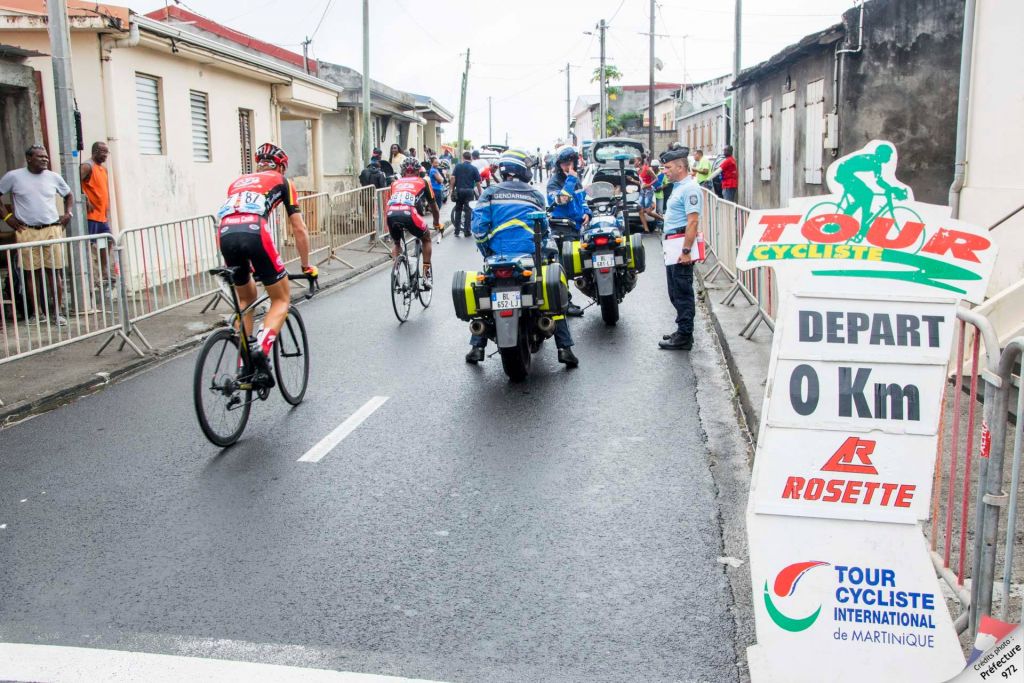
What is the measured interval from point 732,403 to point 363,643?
15.5 ft

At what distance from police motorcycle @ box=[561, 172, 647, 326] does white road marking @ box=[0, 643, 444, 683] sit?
7.82 meters

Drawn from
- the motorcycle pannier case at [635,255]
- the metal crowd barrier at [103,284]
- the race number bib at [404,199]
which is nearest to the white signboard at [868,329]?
the metal crowd barrier at [103,284]

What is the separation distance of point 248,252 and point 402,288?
5.04 metres

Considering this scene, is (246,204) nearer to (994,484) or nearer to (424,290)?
(994,484)

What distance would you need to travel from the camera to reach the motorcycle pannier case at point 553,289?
336 inches

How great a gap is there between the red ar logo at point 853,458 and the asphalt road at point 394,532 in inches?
35.5

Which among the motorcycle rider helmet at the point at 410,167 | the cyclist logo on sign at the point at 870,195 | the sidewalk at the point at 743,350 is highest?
the motorcycle rider helmet at the point at 410,167

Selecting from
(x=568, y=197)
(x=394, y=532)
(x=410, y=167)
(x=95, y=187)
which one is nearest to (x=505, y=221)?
(x=568, y=197)

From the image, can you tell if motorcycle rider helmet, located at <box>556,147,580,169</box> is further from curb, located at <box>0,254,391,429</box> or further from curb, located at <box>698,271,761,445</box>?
curb, located at <box>0,254,391,429</box>

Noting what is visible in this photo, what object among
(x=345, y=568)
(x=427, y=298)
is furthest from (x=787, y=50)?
(x=345, y=568)

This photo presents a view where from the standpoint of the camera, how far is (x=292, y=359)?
804 cm

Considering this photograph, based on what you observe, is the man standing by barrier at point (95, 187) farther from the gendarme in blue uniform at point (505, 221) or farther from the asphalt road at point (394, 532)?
the gendarme in blue uniform at point (505, 221)

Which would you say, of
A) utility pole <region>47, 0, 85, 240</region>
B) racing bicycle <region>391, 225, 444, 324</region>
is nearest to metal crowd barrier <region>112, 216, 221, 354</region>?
utility pole <region>47, 0, 85, 240</region>

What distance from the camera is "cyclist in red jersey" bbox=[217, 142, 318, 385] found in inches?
280
